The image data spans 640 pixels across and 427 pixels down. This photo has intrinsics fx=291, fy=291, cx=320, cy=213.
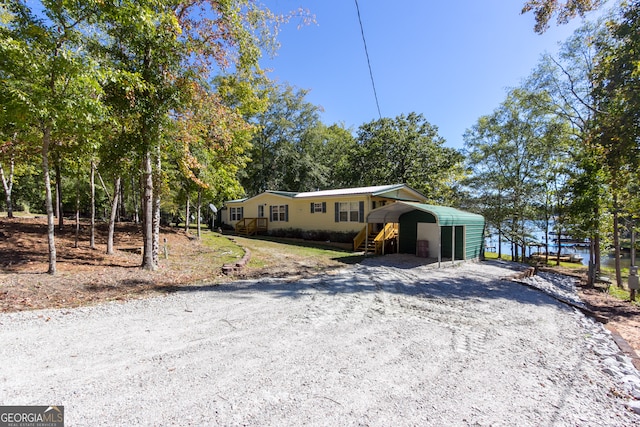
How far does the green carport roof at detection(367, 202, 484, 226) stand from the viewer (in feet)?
35.3

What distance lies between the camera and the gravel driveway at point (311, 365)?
8.19 feet

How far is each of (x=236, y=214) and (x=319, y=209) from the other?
9.34 m

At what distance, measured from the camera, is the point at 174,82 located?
735 centimetres

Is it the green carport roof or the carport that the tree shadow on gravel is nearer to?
the green carport roof

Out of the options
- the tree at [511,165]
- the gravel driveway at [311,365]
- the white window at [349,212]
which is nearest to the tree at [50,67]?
the gravel driveway at [311,365]

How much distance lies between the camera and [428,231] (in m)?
12.2

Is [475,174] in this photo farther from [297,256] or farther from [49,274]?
[49,274]

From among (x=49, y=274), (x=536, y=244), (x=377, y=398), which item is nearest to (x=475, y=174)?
(x=536, y=244)

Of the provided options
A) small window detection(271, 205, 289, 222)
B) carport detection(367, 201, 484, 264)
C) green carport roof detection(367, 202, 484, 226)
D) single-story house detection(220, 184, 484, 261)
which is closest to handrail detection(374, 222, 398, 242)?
single-story house detection(220, 184, 484, 261)

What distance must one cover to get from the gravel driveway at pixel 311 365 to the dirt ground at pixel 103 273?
73 centimetres

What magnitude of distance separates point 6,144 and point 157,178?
415cm

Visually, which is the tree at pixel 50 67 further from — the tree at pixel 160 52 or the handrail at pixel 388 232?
the handrail at pixel 388 232

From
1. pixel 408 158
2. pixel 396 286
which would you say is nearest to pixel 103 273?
pixel 396 286

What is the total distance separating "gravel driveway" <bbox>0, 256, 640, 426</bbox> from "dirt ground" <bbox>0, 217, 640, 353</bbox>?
0.73 metres
